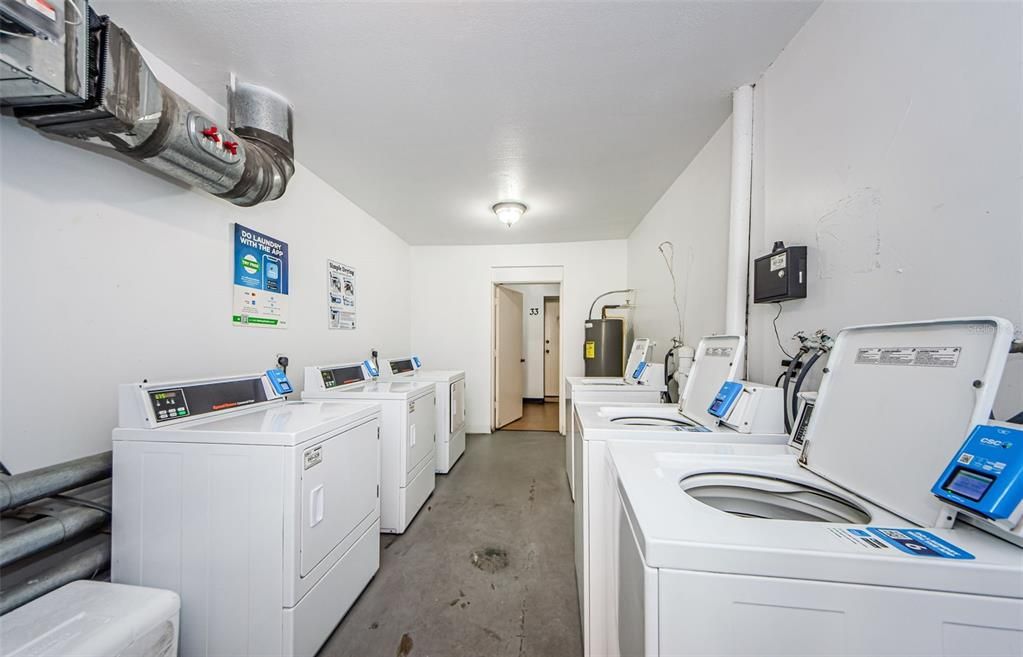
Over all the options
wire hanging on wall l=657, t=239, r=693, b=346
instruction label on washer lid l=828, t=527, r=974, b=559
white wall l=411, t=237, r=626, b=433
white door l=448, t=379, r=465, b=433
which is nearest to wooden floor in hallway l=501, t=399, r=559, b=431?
white wall l=411, t=237, r=626, b=433

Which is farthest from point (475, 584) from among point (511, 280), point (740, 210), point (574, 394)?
point (511, 280)

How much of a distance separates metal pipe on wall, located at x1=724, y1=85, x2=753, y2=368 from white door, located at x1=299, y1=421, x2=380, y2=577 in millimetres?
1810

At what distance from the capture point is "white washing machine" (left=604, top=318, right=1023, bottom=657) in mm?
488

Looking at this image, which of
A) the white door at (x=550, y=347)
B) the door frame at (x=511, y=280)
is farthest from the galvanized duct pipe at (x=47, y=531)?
the white door at (x=550, y=347)

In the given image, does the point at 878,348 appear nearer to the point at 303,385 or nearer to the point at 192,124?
the point at 192,124

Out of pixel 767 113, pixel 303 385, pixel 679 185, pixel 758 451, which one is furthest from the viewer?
pixel 679 185

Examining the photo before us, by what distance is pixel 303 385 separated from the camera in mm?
2285

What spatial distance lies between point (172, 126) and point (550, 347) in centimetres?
574

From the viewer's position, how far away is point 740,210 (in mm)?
1605

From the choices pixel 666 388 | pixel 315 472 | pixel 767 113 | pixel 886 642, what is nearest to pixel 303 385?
pixel 315 472

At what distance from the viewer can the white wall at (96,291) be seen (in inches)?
42.2

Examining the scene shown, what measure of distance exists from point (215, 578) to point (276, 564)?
0.21 metres

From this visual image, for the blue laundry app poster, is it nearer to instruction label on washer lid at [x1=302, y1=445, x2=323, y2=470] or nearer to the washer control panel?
instruction label on washer lid at [x1=302, y1=445, x2=323, y2=470]

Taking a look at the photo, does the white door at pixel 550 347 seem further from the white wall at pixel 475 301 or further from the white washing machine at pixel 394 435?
the white washing machine at pixel 394 435
